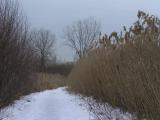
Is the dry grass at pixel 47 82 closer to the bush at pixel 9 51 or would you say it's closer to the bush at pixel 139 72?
the bush at pixel 9 51

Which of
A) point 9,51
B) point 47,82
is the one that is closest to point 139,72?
point 9,51

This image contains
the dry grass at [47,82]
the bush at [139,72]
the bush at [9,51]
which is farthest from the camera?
the dry grass at [47,82]

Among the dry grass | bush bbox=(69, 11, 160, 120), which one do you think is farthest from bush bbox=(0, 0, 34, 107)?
the dry grass

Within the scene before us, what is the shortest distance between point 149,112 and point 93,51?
8.78 metres

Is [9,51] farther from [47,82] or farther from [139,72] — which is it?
[47,82]

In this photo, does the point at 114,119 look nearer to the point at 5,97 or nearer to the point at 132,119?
the point at 132,119

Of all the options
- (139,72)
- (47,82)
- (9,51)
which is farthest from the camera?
(47,82)

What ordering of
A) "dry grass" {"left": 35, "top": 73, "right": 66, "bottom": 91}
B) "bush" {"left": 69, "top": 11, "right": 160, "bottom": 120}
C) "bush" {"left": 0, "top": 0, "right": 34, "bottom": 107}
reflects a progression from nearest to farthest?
"bush" {"left": 69, "top": 11, "right": 160, "bottom": 120}
"bush" {"left": 0, "top": 0, "right": 34, "bottom": 107}
"dry grass" {"left": 35, "top": 73, "right": 66, "bottom": 91}

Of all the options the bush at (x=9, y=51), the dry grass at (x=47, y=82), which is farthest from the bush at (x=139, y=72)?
the dry grass at (x=47, y=82)

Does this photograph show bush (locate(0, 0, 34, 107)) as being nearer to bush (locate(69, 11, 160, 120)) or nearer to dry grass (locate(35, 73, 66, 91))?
bush (locate(69, 11, 160, 120))

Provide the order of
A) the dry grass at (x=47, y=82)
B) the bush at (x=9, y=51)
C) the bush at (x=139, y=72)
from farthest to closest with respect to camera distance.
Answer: the dry grass at (x=47, y=82) < the bush at (x=9, y=51) < the bush at (x=139, y=72)

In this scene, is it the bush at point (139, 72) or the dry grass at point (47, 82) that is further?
the dry grass at point (47, 82)

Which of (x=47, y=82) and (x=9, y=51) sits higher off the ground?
(x=9, y=51)

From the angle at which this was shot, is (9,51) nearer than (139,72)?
No
